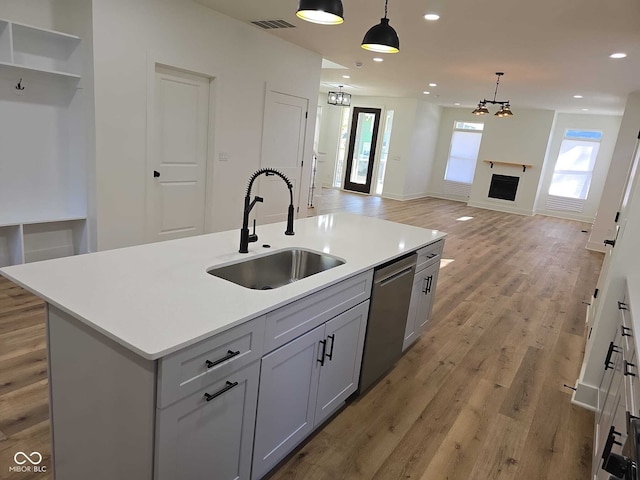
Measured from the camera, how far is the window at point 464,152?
11.8m

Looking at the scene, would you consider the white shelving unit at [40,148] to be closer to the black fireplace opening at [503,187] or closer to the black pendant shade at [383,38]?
the black pendant shade at [383,38]

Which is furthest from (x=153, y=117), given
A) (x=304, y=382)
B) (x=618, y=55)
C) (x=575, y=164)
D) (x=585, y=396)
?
(x=575, y=164)

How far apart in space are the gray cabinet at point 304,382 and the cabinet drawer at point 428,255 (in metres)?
0.76

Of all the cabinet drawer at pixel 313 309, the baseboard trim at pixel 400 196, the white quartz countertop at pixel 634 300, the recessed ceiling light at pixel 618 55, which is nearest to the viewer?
the cabinet drawer at pixel 313 309

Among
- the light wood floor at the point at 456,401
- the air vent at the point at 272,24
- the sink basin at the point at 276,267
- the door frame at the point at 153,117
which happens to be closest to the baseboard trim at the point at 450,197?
the light wood floor at the point at 456,401

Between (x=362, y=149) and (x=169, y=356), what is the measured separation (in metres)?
11.3

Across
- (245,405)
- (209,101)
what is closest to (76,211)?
(209,101)

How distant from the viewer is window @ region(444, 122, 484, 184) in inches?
466

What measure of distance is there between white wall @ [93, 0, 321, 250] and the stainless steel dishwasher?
2.91 metres

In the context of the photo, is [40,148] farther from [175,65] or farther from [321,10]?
[321,10]

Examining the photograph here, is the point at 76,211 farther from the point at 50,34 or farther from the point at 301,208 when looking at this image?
the point at 301,208

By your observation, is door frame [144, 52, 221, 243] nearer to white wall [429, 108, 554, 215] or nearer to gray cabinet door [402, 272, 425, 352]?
gray cabinet door [402, 272, 425, 352]

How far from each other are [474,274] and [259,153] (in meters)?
3.26

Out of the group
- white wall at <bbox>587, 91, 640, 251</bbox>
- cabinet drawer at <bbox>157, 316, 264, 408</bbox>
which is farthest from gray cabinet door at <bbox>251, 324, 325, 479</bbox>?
white wall at <bbox>587, 91, 640, 251</bbox>
